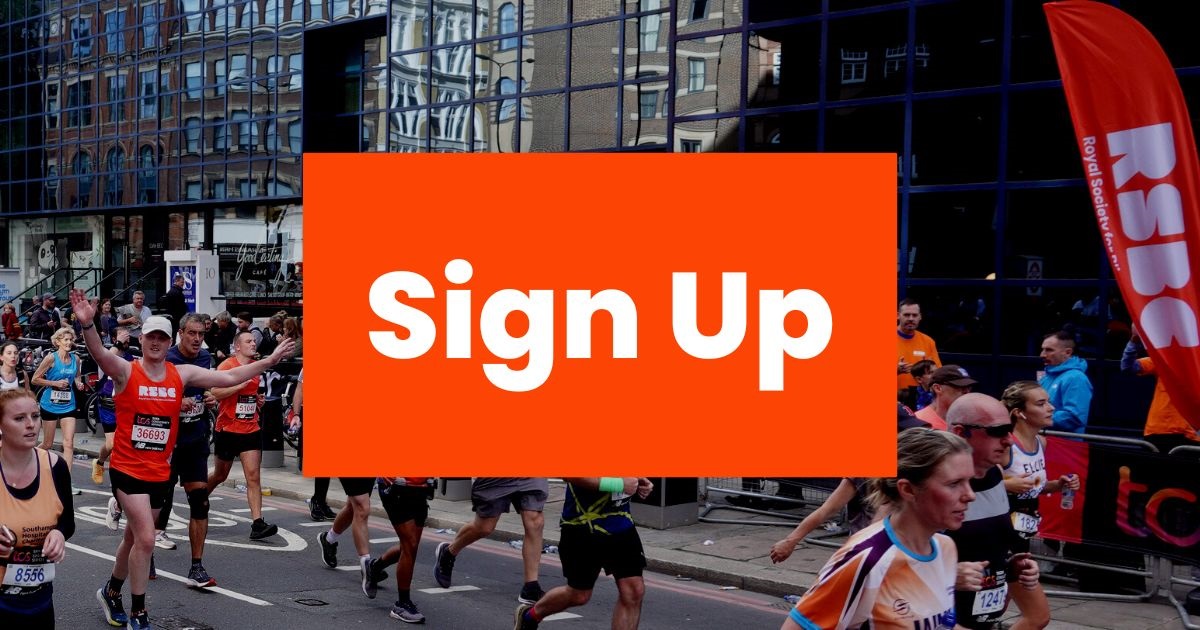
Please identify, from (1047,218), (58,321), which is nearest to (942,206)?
(1047,218)

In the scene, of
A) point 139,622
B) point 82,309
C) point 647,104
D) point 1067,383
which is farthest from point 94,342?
point 647,104

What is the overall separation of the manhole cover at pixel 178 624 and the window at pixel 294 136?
Result: 26.5 metres

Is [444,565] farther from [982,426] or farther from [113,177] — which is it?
[113,177]

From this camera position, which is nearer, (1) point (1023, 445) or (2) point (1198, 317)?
→ (1) point (1023, 445)

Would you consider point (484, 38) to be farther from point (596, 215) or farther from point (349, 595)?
point (596, 215)

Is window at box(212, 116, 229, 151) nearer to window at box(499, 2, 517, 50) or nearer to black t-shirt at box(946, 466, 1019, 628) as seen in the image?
window at box(499, 2, 517, 50)

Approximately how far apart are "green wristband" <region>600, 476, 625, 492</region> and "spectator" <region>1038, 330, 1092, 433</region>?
15.0 ft

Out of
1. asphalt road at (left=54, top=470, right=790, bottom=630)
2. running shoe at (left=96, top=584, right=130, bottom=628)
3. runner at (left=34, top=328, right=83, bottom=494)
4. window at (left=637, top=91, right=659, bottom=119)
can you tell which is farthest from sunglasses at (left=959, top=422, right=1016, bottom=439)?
window at (left=637, top=91, right=659, bottom=119)

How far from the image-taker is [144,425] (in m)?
8.12

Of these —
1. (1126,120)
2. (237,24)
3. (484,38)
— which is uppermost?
(237,24)

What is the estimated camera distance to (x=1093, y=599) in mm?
9367

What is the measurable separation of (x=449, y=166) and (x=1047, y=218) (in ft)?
30.6

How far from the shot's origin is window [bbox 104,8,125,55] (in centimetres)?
4075

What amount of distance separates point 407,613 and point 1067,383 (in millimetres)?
5381
